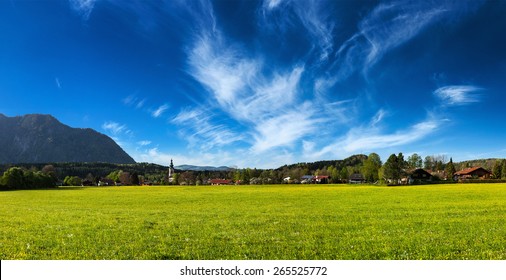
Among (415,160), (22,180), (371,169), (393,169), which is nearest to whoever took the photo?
(393,169)

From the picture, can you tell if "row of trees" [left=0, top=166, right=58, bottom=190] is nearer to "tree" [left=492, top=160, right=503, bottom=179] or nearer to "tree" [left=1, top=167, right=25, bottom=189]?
"tree" [left=1, top=167, right=25, bottom=189]

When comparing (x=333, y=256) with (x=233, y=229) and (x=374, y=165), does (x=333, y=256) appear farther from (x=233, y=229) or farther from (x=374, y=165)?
(x=374, y=165)

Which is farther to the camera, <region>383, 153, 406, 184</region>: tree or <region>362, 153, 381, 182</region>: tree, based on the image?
<region>362, 153, 381, 182</region>: tree

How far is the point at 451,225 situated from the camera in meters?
20.9

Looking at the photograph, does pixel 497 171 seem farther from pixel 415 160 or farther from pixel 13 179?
pixel 13 179

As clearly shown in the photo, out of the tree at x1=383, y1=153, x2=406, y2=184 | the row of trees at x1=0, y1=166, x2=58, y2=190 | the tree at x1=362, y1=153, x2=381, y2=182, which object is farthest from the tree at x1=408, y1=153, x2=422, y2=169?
the row of trees at x1=0, y1=166, x2=58, y2=190

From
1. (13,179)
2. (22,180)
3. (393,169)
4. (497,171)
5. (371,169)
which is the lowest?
(497,171)

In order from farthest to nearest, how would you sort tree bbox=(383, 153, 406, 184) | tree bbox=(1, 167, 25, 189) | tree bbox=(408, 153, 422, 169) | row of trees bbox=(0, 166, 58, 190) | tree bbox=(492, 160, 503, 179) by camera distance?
tree bbox=(408, 153, 422, 169) → tree bbox=(492, 160, 503, 179) → tree bbox=(383, 153, 406, 184) → row of trees bbox=(0, 166, 58, 190) → tree bbox=(1, 167, 25, 189)

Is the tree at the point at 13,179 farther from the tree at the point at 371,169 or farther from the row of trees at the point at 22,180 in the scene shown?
the tree at the point at 371,169

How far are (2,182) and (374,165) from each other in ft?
500

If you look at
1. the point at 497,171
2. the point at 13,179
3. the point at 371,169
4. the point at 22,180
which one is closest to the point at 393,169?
the point at 371,169

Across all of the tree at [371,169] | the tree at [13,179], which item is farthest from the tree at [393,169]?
the tree at [13,179]

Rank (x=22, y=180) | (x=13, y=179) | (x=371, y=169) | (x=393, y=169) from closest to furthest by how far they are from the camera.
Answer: (x=393, y=169) < (x=13, y=179) < (x=22, y=180) < (x=371, y=169)

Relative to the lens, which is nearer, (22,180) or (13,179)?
(13,179)
